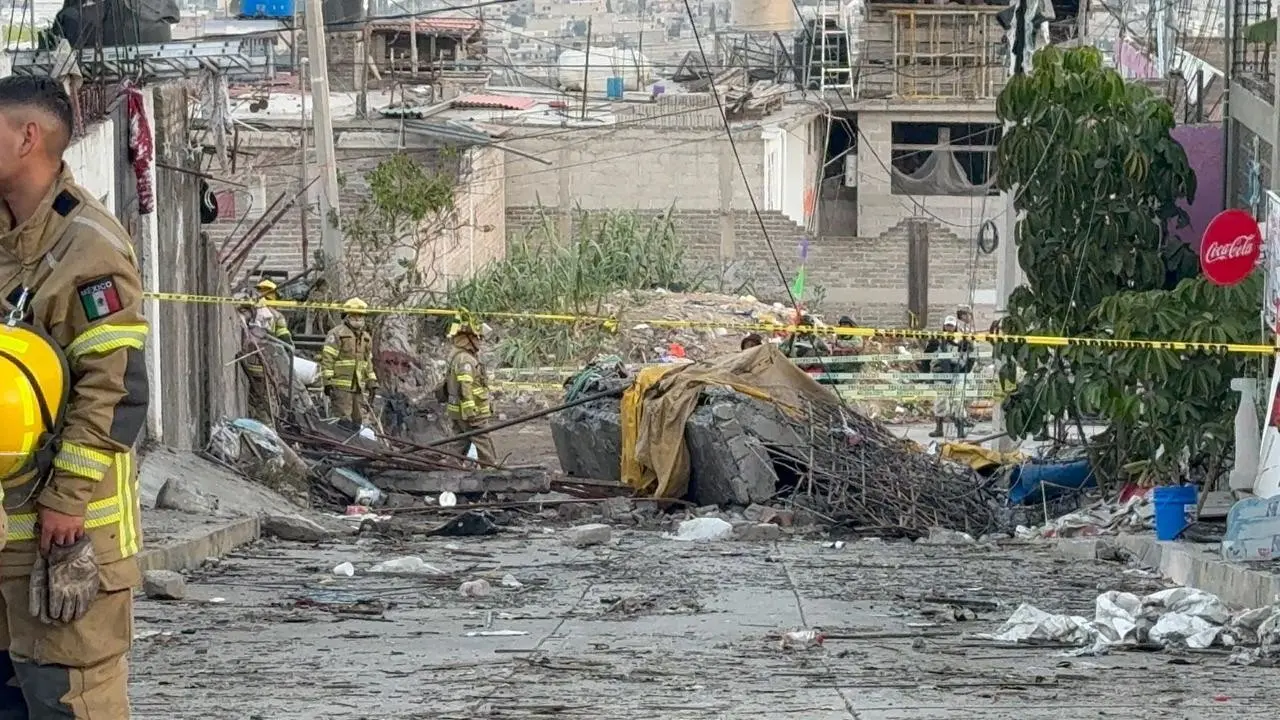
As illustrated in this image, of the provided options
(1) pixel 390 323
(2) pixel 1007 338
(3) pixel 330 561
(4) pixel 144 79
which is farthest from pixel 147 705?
(1) pixel 390 323

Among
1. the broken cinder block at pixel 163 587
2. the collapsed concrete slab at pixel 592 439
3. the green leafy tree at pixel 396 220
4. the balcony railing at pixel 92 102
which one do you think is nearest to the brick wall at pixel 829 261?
the green leafy tree at pixel 396 220

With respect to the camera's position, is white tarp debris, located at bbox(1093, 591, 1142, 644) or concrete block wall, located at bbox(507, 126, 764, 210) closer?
white tarp debris, located at bbox(1093, 591, 1142, 644)

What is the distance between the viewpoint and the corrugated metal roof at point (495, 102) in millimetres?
40062

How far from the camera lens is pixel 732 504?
1773 centimetres

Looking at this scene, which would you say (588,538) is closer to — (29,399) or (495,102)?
(29,399)

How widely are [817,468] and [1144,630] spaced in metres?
9.23

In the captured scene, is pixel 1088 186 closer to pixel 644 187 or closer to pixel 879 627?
pixel 879 627

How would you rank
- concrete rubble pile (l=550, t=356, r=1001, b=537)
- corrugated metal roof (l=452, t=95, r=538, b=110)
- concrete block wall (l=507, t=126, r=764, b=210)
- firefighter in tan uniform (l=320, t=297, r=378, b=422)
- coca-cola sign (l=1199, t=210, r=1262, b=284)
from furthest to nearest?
corrugated metal roof (l=452, t=95, r=538, b=110) → concrete block wall (l=507, t=126, r=764, b=210) → firefighter in tan uniform (l=320, t=297, r=378, b=422) → concrete rubble pile (l=550, t=356, r=1001, b=537) → coca-cola sign (l=1199, t=210, r=1262, b=284)

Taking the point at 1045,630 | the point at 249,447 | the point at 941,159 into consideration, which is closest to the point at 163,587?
the point at 1045,630

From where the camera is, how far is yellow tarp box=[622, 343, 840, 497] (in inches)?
704

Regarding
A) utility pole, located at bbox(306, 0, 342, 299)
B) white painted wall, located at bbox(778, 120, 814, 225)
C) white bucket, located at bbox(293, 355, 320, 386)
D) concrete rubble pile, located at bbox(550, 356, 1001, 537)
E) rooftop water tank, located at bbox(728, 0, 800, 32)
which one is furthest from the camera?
rooftop water tank, located at bbox(728, 0, 800, 32)

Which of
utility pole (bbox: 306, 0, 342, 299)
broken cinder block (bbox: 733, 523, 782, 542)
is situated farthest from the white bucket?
broken cinder block (bbox: 733, 523, 782, 542)

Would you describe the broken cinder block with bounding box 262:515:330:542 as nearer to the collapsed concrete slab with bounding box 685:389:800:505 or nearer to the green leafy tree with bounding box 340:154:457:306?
the collapsed concrete slab with bounding box 685:389:800:505

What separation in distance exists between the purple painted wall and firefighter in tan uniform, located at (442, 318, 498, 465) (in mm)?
6979
